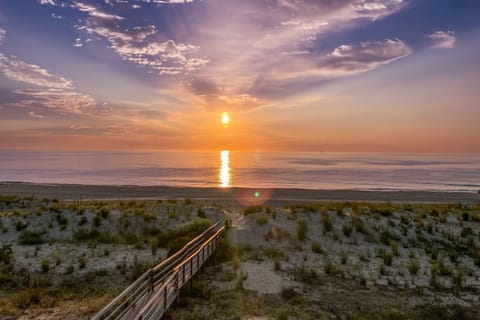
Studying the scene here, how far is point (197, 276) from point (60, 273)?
15.9 ft

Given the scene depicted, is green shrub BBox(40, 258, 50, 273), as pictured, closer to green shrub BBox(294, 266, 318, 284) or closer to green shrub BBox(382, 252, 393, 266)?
green shrub BBox(294, 266, 318, 284)

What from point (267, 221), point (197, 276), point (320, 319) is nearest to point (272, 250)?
point (267, 221)

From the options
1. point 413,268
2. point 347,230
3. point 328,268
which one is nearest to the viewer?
point 413,268

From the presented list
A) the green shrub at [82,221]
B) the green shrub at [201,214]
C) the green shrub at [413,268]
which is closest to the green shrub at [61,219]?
the green shrub at [82,221]

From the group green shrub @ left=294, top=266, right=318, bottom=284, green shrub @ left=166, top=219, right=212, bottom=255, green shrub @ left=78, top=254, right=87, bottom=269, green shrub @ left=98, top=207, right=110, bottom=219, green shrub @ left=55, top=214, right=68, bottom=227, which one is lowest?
green shrub @ left=294, top=266, right=318, bottom=284

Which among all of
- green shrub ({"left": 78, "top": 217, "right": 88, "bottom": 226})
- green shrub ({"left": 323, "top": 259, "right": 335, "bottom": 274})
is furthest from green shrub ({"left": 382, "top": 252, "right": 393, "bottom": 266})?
green shrub ({"left": 78, "top": 217, "right": 88, "bottom": 226})

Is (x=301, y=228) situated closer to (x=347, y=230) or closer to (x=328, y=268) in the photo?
(x=347, y=230)

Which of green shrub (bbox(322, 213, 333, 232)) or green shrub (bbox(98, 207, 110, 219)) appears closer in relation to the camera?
green shrub (bbox(322, 213, 333, 232))

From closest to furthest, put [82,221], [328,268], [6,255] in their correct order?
[328,268] < [6,255] < [82,221]

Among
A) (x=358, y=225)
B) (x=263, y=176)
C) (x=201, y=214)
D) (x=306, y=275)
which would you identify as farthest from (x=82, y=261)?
(x=263, y=176)

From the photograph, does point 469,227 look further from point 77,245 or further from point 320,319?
point 77,245

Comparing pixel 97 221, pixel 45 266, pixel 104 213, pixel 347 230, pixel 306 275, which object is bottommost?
pixel 306 275

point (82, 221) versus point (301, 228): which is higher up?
point (82, 221)

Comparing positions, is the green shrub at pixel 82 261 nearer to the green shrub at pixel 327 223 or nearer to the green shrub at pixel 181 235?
the green shrub at pixel 181 235
